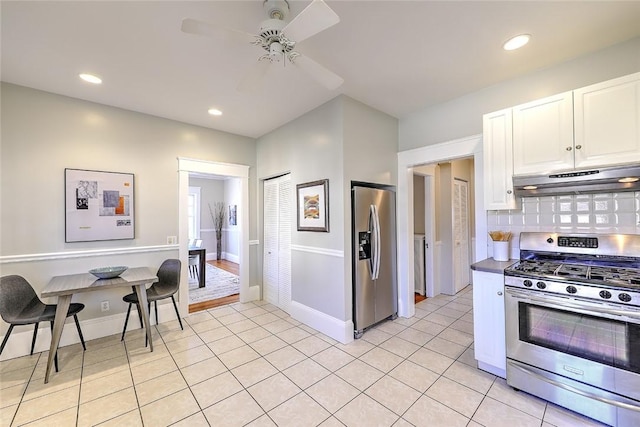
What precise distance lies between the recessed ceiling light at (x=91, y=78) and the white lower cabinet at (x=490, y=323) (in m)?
4.14

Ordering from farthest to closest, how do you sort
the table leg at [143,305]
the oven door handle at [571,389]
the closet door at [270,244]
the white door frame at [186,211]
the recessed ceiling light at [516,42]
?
the closet door at [270,244]
the white door frame at [186,211]
the table leg at [143,305]
the recessed ceiling light at [516,42]
the oven door handle at [571,389]

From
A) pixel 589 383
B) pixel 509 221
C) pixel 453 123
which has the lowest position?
pixel 589 383

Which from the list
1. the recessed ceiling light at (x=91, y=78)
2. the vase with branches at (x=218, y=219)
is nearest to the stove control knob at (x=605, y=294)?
the recessed ceiling light at (x=91, y=78)

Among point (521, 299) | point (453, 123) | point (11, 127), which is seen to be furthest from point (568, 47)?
point (11, 127)

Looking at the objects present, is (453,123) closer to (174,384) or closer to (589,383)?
(589,383)

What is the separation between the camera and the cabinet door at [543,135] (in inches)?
84.4

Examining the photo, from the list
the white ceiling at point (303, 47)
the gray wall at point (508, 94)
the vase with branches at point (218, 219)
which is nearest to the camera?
the white ceiling at point (303, 47)

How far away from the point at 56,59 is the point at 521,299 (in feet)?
14.6

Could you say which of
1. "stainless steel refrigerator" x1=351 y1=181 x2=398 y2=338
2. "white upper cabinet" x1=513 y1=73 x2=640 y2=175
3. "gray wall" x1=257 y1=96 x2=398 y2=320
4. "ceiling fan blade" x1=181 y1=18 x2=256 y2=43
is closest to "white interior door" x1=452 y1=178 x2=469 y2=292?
"stainless steel refrigerator" x1=351 y1=181 x2=398 y2=338

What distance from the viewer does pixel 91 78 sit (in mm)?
2623

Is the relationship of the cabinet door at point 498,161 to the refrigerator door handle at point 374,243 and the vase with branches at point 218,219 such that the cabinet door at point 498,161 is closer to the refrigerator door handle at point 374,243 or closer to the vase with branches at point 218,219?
the refrigerator door handle at point 374,243

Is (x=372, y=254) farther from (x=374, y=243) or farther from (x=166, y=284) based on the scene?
(x=166, y=284)

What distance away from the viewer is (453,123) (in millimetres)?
3119

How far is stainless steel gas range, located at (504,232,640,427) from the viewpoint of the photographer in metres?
1.67
